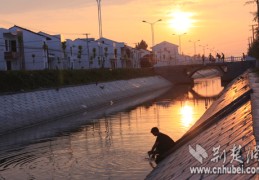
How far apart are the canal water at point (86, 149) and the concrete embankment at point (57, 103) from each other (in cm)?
245

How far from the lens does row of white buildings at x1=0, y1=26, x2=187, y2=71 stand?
70.2 metres

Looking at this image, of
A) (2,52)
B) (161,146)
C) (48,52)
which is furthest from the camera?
(48,52)

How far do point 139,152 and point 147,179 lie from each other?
5651mm

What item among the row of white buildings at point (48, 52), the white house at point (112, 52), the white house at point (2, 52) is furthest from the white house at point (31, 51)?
the white house at point (112, 52)

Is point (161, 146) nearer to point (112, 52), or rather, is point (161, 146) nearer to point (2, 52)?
point (2, 52)

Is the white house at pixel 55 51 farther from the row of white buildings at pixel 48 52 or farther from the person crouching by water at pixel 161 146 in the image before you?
the person crouching by water at pixel 161 146

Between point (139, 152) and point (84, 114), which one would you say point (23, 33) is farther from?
point (139, 152)

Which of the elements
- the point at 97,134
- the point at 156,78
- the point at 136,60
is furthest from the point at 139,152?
the point at 136,60

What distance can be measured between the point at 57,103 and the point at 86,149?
23.2 metres

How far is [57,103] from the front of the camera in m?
44.9

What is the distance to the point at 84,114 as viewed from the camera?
4369 centimetres

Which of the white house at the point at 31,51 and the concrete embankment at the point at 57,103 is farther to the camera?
the white house at the point at 31,51

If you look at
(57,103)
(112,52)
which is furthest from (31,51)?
(112,52)

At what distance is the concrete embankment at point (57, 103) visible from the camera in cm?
3591
